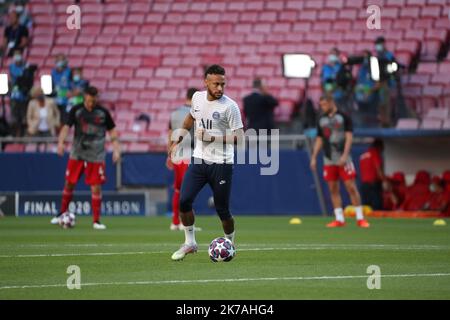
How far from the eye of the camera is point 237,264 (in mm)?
13992

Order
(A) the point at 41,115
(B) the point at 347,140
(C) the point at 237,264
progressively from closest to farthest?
(C) the point at 237,264, (B) the point at 347,140, (A) the point at 41,115

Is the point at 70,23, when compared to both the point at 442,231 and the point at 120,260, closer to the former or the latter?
the point at 442,231

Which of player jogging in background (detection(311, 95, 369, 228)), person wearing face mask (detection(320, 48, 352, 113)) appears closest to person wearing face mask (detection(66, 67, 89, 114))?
person wearing face mask (detection(320, 48, 352, 113))

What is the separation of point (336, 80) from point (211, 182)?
14.1 m

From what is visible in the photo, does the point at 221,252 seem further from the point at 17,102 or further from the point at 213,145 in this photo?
the point at 17,102

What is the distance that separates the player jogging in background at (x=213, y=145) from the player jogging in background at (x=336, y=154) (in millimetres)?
8409

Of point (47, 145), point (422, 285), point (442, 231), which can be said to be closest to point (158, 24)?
point (47, 145)

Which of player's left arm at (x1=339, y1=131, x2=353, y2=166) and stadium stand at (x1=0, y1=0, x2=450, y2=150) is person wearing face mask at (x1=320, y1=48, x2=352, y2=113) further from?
player's left arm at (x1=339, y1=131, x2=353, y2=166)

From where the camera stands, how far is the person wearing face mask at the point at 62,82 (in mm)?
31281

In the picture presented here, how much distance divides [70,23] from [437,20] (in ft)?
35.9

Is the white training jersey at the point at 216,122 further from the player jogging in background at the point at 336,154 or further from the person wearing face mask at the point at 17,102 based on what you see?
the person wearing face mask at the point at 17,102

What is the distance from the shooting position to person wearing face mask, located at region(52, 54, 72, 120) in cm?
3128

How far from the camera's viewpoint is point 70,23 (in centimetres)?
3594

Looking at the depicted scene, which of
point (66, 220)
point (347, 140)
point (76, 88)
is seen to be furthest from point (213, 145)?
point (76, 88)
